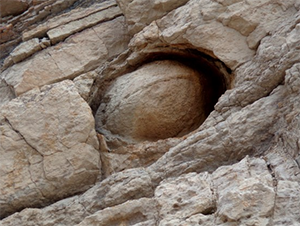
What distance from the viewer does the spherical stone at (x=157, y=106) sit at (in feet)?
30.8

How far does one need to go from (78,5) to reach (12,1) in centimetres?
208

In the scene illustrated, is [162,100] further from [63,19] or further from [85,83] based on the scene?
[63,19]

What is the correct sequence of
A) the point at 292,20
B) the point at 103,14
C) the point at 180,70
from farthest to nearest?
1. the point at 103,14
2. the point at 180,70
3. the point at 292,20

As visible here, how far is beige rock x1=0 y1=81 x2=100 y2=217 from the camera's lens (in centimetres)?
855

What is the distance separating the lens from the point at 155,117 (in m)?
9.35

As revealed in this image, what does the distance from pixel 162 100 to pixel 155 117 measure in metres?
0.38

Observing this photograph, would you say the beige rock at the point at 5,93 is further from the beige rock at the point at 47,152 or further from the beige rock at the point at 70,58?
the beige rock at the point at 47,152

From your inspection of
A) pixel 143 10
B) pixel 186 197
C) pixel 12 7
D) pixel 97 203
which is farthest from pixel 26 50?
pixel 186 197

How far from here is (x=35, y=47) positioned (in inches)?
426

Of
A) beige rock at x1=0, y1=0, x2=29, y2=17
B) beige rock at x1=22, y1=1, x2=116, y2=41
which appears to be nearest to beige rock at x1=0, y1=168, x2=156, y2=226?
beige rock at x1=22, y1=1, x2=116, y2=41

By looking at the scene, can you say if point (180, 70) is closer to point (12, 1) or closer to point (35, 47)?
point (35, 47)

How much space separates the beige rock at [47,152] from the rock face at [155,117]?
2 centimetres

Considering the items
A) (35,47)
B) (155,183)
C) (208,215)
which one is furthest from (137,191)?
(35,47)

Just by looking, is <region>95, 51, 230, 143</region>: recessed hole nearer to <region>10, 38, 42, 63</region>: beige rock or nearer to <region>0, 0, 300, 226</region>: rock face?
<region>0, 0, 300, 226</region>: rock face
